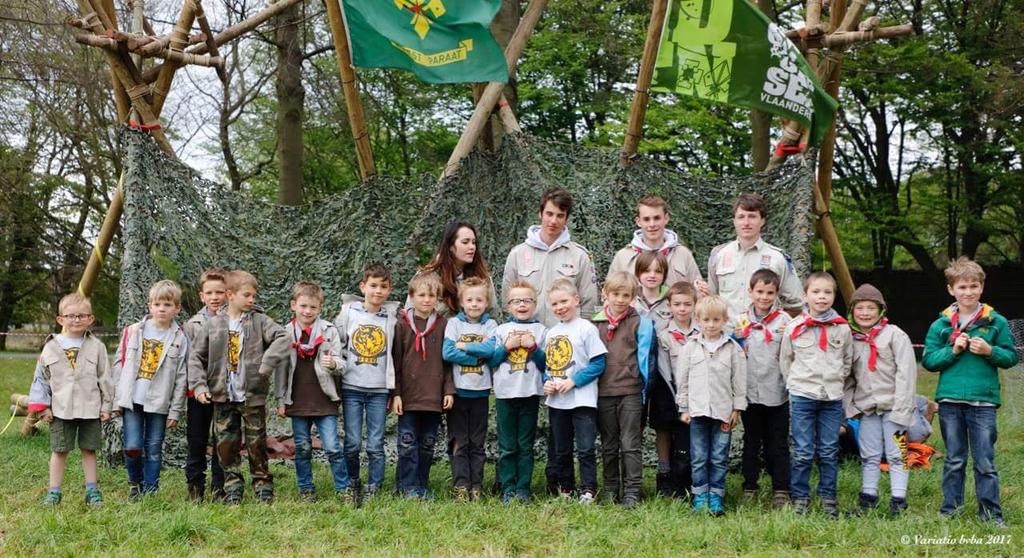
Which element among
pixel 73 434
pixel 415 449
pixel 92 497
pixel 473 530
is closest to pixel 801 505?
pixel 473 530

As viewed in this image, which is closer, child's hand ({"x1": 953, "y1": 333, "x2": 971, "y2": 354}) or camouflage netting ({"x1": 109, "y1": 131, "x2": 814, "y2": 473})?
child's hand ({"x1": 953, "y1": 333, "x2": 971, "y2": 354})

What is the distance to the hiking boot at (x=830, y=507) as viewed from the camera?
425 cm

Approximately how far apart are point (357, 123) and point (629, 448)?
2.67 meters

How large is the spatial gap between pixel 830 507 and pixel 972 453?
0.66 m

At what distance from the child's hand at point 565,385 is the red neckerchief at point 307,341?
1230mm

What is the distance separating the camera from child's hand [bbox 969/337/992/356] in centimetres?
411

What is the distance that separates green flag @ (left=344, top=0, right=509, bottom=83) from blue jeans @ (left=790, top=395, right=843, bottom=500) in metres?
2.67

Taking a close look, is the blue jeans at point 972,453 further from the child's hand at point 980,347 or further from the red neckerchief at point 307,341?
the red neckerchief at point 307,341

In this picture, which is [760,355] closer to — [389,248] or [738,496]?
[738,496]

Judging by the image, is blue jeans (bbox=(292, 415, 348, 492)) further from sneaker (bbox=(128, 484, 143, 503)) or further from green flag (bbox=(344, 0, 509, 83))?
green flag (bbox=(344, 0, 509, 83))

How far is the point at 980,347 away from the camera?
162 inches

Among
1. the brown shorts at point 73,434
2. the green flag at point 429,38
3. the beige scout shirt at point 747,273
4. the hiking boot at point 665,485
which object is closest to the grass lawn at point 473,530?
the hiking boot at point 665,485

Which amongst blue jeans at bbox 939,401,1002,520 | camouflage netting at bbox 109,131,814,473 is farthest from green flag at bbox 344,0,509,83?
blue jeans at bbox 939,401,1002,520

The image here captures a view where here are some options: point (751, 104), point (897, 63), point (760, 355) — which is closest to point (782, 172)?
point (751, 104)
